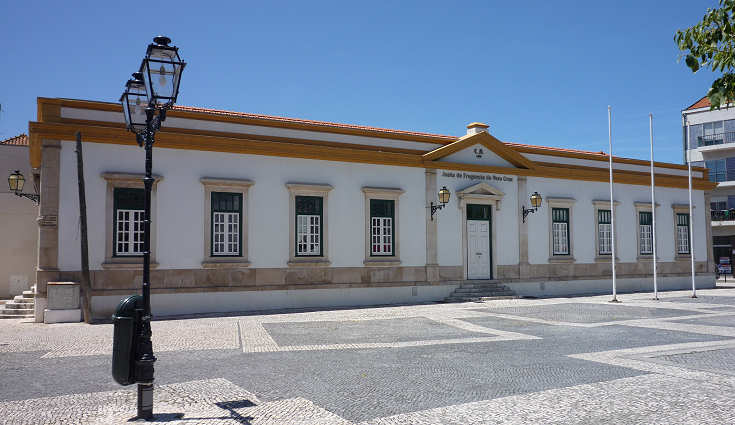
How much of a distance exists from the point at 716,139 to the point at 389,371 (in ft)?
129

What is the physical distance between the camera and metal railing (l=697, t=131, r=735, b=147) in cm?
3844

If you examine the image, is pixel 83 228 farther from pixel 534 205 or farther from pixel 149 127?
pixel 534 205

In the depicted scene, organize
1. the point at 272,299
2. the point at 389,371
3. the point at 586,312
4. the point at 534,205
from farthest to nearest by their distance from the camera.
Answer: the point at 534,205 → the point at 272,299 → the point at 586,312 → the point at 389,371

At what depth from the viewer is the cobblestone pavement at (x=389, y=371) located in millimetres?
6000

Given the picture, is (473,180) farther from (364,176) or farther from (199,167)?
(199,167)

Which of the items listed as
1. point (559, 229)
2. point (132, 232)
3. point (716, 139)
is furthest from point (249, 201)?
point (716, 139)

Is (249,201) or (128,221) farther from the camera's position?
(249,201)

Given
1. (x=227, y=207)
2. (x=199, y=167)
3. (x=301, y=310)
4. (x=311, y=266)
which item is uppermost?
(x=199, y=167)

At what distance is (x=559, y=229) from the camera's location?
2155 cm

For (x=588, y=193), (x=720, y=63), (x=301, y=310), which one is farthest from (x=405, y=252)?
(x=720, y=63)

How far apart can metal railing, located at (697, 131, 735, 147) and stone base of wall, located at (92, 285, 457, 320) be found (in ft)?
96.2

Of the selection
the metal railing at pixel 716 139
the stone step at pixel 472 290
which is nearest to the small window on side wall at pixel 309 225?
the stone step at pixel 472 290

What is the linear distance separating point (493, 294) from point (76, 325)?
12.5 metres

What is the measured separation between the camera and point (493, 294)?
63.9ft
